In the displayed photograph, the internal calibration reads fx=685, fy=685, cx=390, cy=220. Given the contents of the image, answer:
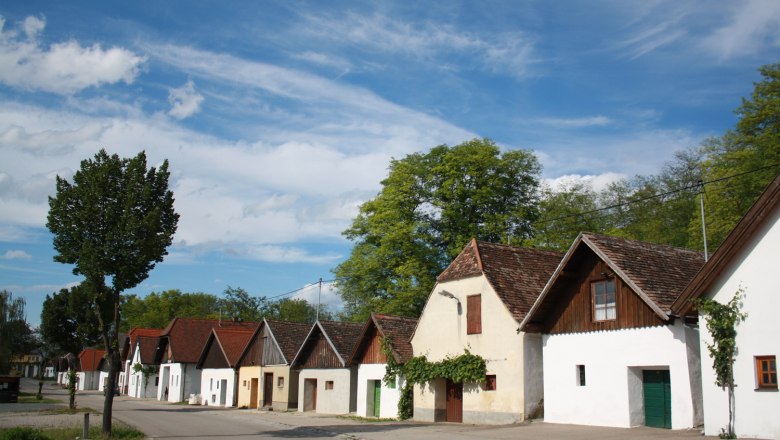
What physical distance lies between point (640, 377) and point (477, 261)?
8393 mm

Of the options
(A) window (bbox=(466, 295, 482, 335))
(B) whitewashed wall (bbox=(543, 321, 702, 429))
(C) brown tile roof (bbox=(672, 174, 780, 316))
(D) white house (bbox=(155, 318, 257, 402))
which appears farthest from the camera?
(D) white house (bbox=(155, 318, 257, 402))

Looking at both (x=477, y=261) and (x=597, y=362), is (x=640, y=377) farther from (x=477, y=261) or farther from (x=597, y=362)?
(x=477, y=261)

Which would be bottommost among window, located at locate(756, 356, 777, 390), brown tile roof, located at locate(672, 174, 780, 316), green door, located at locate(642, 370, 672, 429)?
green door, located at locate(642, 370, 672, 429)

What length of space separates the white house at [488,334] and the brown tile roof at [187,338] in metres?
34.4

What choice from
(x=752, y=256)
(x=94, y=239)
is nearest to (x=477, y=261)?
(x=752, y=256)

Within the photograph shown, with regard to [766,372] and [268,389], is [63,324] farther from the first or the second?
[766,372]

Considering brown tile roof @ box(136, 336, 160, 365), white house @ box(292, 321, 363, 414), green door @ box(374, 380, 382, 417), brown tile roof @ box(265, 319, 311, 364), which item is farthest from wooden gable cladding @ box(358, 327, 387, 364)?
brown tile roof @ box(136, 336, 160, 365)

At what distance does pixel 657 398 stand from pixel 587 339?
2.95 m

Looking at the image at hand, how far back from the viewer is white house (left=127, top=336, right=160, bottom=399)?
67.5m

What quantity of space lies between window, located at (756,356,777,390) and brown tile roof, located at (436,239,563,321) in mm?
9641

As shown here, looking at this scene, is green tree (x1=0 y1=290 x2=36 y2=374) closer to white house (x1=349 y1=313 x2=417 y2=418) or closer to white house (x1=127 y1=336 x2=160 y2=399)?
white house (x1=127 y1=336 x2=160 y2=399)

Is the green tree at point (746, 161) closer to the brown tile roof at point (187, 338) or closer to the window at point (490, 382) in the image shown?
the window at point (490, 382)

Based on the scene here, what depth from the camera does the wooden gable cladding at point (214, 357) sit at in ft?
171

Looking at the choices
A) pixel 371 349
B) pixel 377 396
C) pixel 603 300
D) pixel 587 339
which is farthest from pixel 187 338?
pixel 603 300
